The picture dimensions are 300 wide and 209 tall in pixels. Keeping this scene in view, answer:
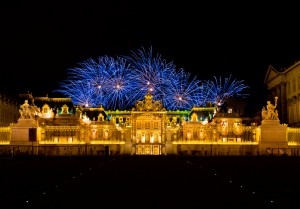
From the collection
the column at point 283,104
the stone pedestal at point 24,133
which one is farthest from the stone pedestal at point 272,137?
the stone pedestal at point 24,133

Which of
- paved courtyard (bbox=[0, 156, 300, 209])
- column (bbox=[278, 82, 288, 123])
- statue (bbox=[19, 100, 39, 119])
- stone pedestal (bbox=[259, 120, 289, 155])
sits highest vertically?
column (bbox=[278, 82, 288, 123])

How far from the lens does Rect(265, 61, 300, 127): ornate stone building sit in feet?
283

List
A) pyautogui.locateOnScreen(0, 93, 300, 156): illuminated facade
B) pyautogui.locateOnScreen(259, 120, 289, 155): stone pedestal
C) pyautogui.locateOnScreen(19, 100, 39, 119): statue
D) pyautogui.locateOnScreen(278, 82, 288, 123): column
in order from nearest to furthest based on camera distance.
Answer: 1. pyautogui.locateOnScreen(259, 120, 289, 155): stone pedestal
2. pyautogui.locateOnScreen(0, 93, 300, 156): illuminated facade
3. pyautogui.locateOnScreen(19, 100, 39, 119): statue
4. pyautogui.locateOnScreen(278, 82, 288, 123): column

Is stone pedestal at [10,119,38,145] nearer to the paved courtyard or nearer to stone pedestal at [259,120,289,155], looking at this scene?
stone pedestal at [259,120,289,155]

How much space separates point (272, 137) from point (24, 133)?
29.4m

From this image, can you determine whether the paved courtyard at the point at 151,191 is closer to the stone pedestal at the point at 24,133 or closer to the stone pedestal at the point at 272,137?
the stone pedestal at the point at 272,137

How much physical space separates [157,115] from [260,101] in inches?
1447

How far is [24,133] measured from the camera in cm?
6612

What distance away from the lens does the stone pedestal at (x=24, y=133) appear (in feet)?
217

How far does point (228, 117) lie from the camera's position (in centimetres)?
8019

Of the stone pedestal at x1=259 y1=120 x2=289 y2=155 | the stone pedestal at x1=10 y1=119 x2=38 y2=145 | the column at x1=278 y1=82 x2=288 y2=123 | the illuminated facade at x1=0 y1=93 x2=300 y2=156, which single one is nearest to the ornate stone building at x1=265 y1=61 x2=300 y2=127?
the column at x1=278 y1=82 x2=288 y2=123

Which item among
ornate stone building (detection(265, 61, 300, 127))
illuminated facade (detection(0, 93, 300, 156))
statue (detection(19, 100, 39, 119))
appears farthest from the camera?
ornate stone building (detection(265, 61, 300, 127))

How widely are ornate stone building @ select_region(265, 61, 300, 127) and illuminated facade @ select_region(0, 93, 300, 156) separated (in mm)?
11651

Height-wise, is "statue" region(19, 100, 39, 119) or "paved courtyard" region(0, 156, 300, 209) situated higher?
"statue" region(19, 100, 39, 119)
